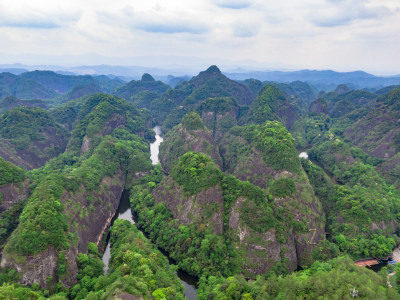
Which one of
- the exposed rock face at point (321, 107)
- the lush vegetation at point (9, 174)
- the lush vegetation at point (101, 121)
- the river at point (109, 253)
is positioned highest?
the exposed rock face at point (321, 107)

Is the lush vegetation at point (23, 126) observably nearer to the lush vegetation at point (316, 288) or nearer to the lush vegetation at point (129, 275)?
the lush vegetation at point (129, 275)

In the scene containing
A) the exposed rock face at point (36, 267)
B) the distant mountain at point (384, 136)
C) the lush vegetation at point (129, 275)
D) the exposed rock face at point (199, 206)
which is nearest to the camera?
the lush vegetation at point (129, 275)

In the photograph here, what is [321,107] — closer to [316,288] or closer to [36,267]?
[316,288]

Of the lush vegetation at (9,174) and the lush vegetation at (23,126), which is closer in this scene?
the lush vegetation at (9,174)

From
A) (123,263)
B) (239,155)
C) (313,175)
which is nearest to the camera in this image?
(123,263)

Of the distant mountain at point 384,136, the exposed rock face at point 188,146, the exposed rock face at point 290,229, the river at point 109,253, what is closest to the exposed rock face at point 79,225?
the river at point 109,253

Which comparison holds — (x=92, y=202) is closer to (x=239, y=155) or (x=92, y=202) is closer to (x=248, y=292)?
(x=248, y=292)

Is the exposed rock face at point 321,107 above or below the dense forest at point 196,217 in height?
above

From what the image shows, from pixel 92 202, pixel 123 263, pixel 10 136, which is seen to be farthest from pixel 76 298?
pixel 10 136
